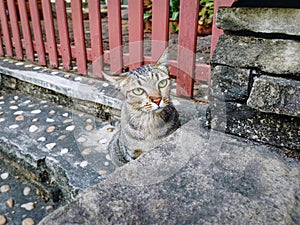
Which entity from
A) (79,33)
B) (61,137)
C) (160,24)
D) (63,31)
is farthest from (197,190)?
(63,31)

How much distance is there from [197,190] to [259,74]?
61 cm

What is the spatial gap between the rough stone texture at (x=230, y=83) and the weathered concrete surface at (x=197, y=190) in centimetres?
23

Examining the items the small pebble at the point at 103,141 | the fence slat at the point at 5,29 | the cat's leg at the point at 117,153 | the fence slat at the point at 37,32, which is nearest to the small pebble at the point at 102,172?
the cat's leg at the point at 117,153

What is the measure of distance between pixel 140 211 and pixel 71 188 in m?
1.21

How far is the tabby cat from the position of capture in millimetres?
1938

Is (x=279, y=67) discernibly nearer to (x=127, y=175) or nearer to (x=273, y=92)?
(x=273, y=92)

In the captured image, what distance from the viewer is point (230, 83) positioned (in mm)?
1414

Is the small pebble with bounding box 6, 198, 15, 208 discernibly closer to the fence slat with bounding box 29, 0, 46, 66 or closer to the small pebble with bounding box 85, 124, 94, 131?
the small pebble with bounding box 85, 124, 94, 131

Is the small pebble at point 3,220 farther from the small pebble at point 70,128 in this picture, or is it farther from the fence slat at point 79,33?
the fence slat at point 79,33

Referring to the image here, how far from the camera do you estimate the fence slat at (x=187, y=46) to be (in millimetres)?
2338

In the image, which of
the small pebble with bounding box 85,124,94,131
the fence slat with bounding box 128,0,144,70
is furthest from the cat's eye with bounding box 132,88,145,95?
the small pebble with bounding box 85,124,94,131

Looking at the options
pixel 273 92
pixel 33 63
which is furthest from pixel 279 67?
pixel 33 63

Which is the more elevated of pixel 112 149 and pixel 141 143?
pixel 141 143

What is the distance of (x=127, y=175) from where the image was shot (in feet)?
4.02
